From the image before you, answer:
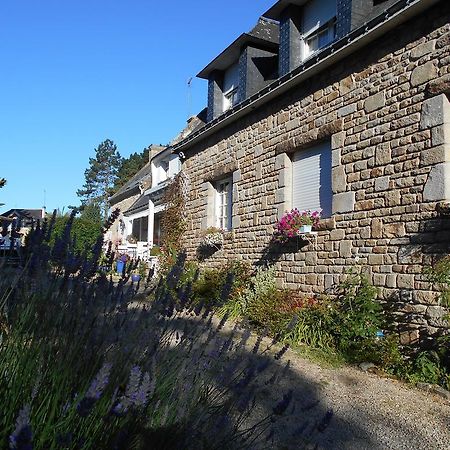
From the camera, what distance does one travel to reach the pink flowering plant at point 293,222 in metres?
7.04

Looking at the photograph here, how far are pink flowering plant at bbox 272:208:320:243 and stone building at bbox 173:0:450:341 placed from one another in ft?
0.63

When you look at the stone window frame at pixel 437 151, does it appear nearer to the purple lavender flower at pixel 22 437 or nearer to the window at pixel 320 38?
the window at pixel 320 38

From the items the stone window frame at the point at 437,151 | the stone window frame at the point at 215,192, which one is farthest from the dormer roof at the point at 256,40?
the stone window frame at the point at 437,151

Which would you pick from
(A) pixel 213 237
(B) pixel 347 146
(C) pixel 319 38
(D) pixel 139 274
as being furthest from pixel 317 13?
(D) pixel 139 274

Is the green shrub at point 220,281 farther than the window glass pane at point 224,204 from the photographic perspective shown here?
No

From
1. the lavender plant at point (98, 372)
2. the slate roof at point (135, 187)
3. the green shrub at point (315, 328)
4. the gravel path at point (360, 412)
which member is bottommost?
the gravel path at point (360, 412)

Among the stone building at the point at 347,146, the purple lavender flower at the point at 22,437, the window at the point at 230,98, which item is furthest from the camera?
the window at the point at 230,98

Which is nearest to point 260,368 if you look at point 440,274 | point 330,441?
point 330,441

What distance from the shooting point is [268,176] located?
8445mm

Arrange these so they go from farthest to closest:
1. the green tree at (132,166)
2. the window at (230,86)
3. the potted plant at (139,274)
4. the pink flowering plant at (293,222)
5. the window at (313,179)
→ the green tree at (132,166) → the window at (230,86) → the window at (313,179) → the pink flowering plant at (293,222) → the potted plant at (139,274)

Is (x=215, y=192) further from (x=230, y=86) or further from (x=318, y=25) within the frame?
(x=318, y=25)

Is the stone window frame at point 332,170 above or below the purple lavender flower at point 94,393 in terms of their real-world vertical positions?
above

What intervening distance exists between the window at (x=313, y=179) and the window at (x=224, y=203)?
2.53 m

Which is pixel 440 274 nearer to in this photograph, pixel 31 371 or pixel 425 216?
pixel 425 216
